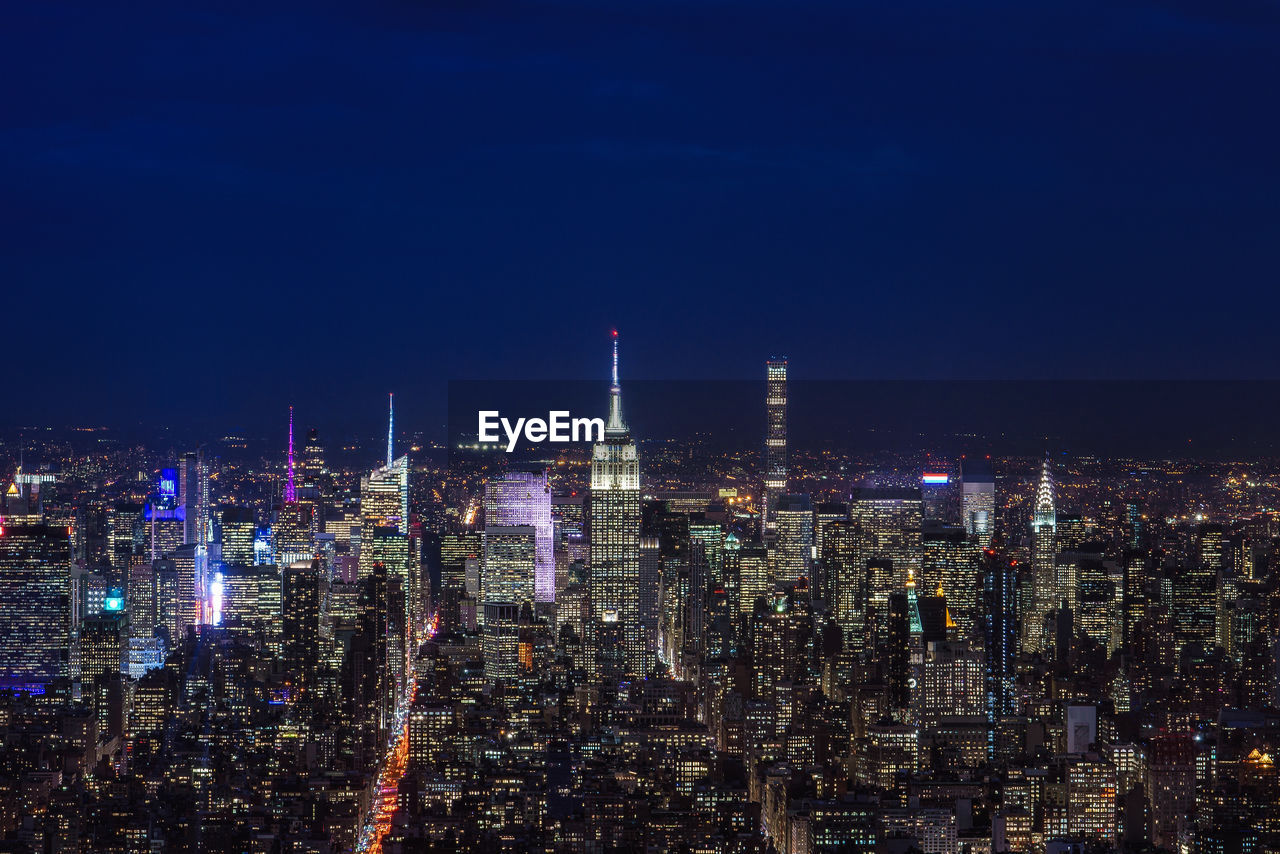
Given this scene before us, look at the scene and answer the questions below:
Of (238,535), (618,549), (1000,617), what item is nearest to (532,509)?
(618,549)

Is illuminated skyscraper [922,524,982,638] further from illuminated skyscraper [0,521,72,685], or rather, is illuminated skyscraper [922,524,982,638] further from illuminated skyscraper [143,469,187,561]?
illuminated skyscraper [0,521,72,685]

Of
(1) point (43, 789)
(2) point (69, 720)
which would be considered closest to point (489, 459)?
(2) point (69, 720)

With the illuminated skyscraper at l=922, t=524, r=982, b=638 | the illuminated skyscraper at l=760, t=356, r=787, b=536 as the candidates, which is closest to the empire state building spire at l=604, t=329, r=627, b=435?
the illuminated skyscraper at l=760, t=356, r=787, b=536

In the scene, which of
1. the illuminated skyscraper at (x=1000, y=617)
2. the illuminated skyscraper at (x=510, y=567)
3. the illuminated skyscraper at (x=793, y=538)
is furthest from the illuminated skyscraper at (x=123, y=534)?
the illuminated skyscraper at (x=1000, y=617)

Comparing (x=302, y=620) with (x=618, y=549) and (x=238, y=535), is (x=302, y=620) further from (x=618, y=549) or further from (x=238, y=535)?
(x=618, y=549)

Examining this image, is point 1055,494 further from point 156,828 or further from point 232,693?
point 156,828
